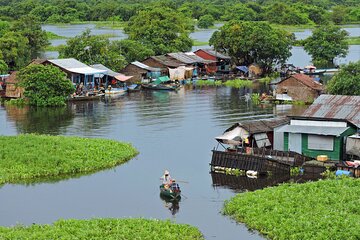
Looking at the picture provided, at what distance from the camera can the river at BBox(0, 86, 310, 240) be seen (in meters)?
26.1

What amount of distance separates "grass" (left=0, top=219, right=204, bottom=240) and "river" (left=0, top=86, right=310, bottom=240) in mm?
1111

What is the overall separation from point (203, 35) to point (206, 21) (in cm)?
1085

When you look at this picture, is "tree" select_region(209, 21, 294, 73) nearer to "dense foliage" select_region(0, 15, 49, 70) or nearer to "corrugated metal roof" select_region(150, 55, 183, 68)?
"corrugated metal roof" select_region(150, 55, 183, 68)

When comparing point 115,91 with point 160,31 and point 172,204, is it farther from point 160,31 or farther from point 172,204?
point 172,204

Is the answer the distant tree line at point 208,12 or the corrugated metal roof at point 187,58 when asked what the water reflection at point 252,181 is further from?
the distant tree line at point 208,12

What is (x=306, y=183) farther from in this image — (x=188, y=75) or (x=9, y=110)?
(x=188, y=75)

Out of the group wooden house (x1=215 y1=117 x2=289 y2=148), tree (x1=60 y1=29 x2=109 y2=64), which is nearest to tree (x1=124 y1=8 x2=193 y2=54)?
tree (x1=60 y1=29 x2=109 y2=64)

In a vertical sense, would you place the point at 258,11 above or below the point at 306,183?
above

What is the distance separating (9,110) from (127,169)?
773 inches

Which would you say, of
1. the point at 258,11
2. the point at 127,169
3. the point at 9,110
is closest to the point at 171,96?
the point at 9,110

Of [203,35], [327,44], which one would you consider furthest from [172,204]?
[203,35]

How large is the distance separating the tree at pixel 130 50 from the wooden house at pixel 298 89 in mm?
18334

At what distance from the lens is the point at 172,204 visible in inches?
1077

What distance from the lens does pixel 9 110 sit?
163ft
